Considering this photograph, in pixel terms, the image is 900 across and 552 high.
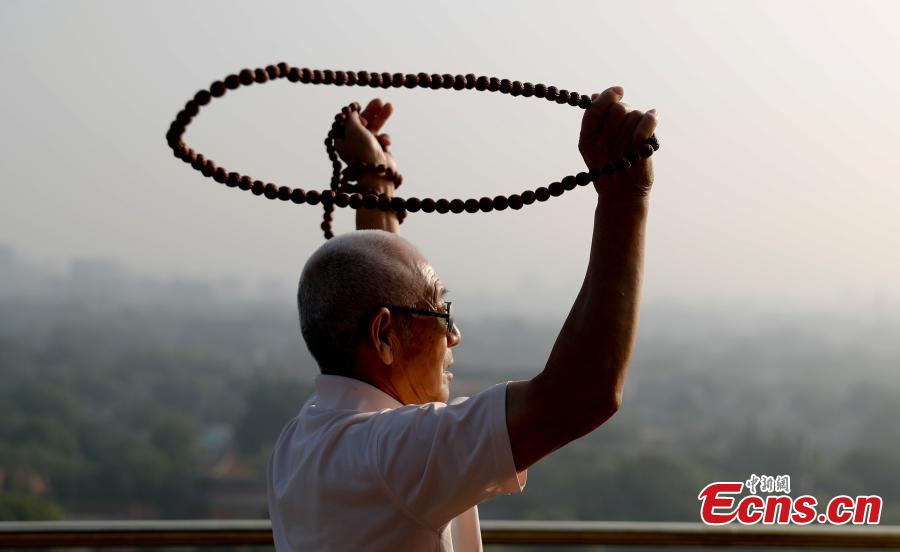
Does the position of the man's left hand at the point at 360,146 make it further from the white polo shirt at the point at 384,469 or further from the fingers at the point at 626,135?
the fingers at the point at 626,135

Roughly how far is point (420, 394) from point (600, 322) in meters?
0.33

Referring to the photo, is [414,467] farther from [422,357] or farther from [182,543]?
[182,543]

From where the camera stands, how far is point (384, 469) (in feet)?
3.01

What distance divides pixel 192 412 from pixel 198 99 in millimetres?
14084

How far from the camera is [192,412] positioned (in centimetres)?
1430

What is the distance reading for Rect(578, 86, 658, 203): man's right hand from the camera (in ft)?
2.86

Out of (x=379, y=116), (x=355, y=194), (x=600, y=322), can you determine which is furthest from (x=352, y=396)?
(x=379, y=116)

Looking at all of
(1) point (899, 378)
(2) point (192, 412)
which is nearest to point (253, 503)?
(2) point (192, 412)

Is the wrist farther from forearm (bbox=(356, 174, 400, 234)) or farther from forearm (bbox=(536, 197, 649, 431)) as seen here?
forearm (bbox=(536, 197, 649, 431))

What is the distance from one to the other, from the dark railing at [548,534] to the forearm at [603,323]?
1.06 metres

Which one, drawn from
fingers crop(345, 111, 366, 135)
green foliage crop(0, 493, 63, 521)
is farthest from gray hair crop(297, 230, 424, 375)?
green foliage crop(0, 493, 63, 521)

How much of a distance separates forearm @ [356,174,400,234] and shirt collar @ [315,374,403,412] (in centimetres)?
40

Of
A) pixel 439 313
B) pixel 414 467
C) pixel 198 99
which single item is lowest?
pixel 414 467

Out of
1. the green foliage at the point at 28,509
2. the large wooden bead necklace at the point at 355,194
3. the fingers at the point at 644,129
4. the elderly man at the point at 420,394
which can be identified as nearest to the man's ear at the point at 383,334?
the elderly man at the point at 420,394
